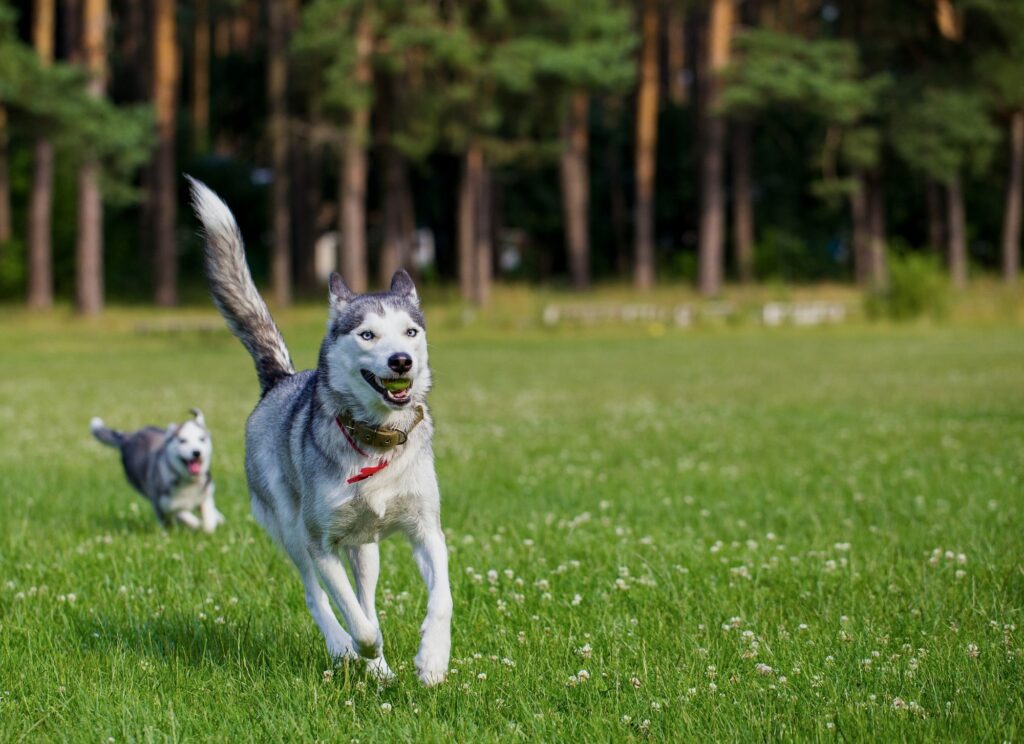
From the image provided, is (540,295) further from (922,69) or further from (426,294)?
(922,69)

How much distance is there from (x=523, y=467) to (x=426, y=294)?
117ft

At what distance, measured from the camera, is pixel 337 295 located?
18.5 feet

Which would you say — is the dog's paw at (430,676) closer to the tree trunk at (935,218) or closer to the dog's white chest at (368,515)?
the dog's white chest at (368,515)

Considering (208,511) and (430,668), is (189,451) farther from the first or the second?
(430,668)

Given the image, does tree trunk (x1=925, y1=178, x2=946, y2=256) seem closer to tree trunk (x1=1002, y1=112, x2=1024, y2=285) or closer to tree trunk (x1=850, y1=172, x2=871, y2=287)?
tree trunk (x1=1002, y1=112, x2=1024, y2=285)

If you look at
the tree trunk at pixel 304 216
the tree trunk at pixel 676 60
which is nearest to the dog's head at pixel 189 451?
the tree trunk at pixel 304 216

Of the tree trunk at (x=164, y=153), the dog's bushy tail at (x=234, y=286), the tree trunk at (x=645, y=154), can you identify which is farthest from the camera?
the tree trunk at (x=645, y=154)

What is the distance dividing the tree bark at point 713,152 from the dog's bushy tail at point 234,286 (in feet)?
130

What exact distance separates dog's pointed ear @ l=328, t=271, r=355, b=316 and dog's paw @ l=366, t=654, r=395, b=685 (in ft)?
4.70

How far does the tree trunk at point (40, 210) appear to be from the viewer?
129 feet

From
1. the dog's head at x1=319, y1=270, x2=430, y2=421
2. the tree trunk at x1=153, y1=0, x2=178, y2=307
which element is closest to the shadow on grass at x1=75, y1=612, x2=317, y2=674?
the dog's head at x1=319, y1=270, x2=430, y2=421

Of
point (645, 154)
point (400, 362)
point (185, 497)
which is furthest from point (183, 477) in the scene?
point (645, 154)

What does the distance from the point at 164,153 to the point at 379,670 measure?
4108cm

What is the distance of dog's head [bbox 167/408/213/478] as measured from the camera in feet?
29.5
